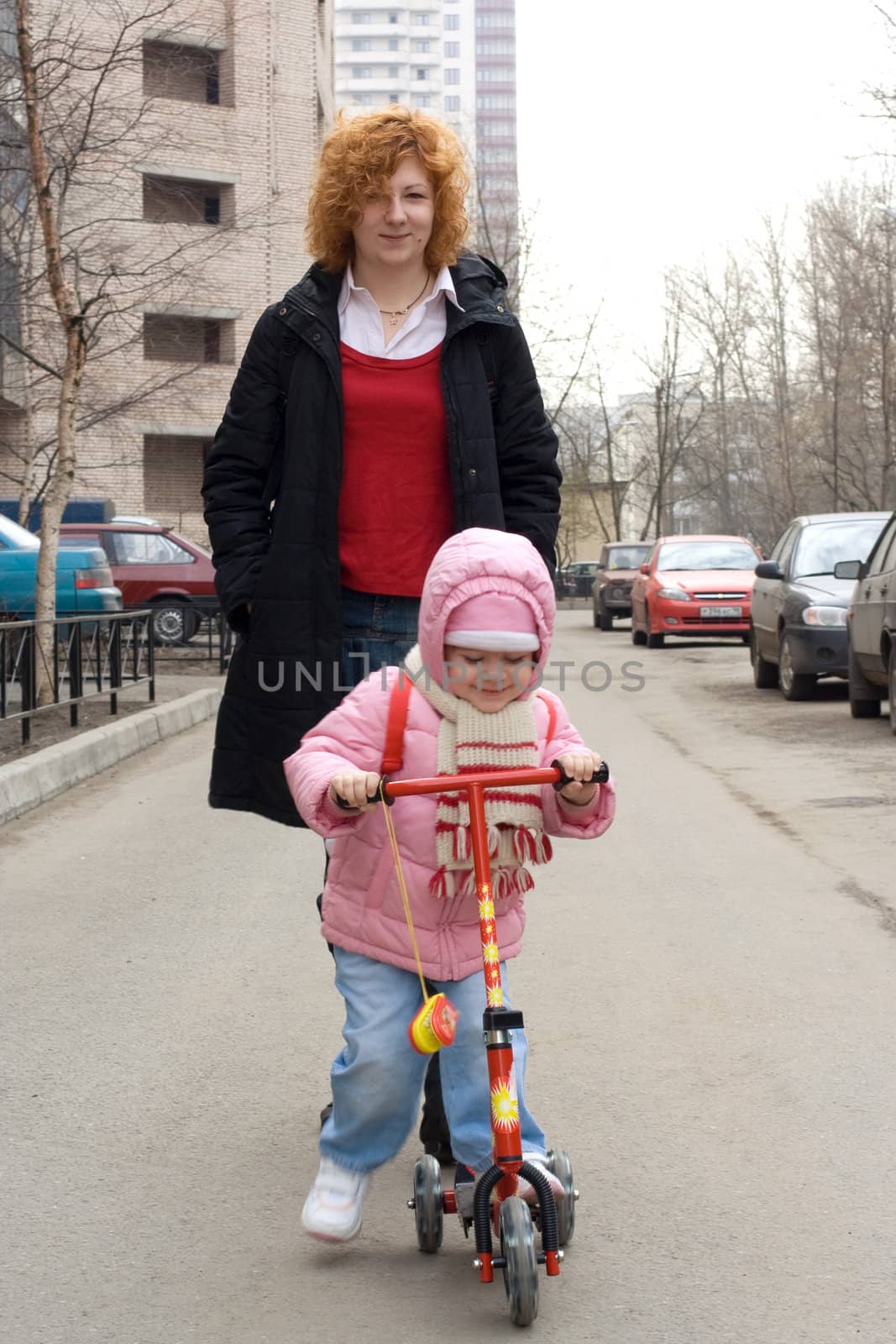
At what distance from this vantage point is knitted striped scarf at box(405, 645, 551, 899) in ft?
10.0

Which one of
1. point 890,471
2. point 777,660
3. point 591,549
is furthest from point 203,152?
point 591,549

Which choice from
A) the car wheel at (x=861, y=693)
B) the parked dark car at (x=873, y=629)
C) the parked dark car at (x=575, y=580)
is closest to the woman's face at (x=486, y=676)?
the parked dark car at (x=873, y=629)

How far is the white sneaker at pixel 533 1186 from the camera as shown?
9.84 feet

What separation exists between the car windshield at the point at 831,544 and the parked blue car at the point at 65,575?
7.08m

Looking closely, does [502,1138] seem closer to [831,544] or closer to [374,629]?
[374,629]

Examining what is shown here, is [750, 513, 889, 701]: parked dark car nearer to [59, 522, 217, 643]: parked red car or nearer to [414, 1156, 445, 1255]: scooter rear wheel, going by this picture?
[59, 522, 217, 643]: parked red car

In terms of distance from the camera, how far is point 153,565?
23875mm

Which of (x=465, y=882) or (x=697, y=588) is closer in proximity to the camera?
(x=465, y=882)

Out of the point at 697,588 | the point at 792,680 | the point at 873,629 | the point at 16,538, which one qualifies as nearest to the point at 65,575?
the point at 16,538

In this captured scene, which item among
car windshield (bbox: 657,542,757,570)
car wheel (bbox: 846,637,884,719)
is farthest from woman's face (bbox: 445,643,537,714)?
car windshield (bbox: 657,542,757,570)

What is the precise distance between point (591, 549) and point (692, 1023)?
122652mm

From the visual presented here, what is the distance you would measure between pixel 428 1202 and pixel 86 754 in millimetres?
8326

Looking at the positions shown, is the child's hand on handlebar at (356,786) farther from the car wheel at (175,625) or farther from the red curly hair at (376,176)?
the car wheel at (175,625)

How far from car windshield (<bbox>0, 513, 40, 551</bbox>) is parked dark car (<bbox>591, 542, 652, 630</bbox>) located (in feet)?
55.1
